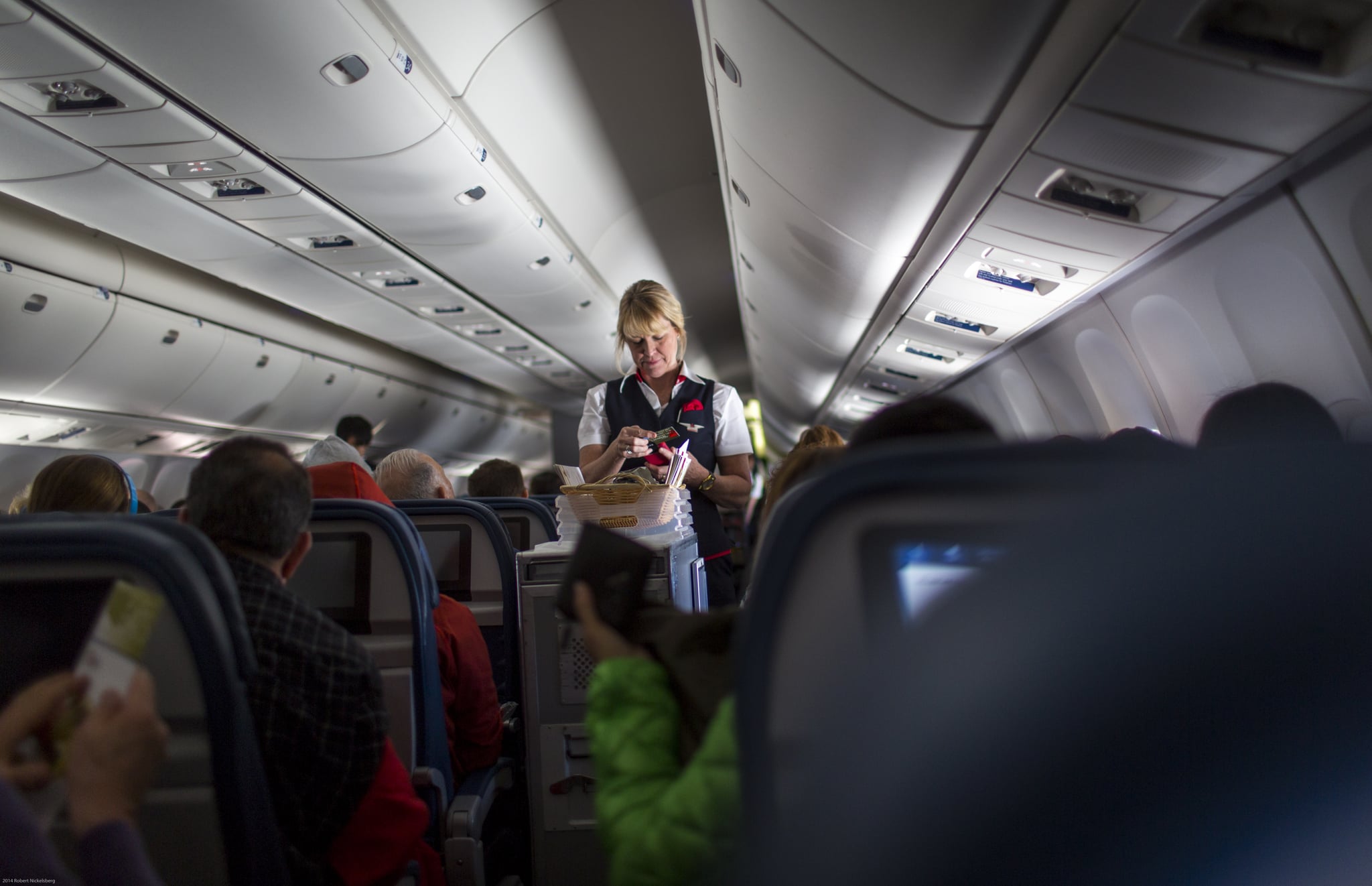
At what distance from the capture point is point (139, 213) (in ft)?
16.3


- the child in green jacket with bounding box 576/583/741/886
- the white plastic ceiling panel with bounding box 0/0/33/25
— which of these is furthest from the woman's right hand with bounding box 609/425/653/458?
the white plastic ceiling panel with bounding box 0/0/33/25

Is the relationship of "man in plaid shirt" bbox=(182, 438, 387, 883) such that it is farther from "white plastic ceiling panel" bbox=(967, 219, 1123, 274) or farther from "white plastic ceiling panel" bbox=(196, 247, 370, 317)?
"white plastic ceiling panel" bbox=(196, 247, 370, 317)

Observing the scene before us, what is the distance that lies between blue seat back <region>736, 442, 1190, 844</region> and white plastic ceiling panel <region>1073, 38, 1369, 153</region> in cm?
220

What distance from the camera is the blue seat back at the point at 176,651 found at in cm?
112

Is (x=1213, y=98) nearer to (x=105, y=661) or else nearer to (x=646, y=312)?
(x=646, y=312)

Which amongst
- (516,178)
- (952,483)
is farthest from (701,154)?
(952,483)

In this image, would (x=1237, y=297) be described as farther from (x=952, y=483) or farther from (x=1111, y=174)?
(x=952, y=483)

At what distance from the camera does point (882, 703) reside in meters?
0.80

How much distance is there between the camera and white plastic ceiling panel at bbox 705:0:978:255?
321 cm

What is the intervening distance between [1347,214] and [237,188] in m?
5.66

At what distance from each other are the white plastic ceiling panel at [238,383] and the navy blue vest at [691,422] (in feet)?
20.0

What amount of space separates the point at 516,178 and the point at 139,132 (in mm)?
2230

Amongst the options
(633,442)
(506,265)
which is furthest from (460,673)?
(506,265)

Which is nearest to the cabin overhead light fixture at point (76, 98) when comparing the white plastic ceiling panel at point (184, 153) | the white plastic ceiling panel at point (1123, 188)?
the white plastic ceiling panel at point (184, 153)
